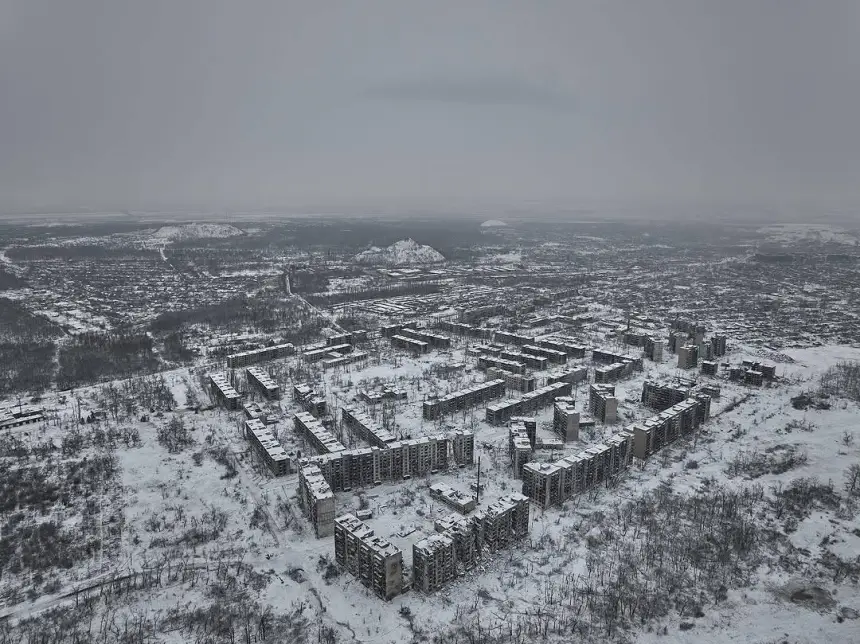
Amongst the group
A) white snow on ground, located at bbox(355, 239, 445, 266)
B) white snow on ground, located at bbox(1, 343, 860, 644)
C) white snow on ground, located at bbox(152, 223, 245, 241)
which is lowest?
white snow on ground, located at bbox(1, 343, 860, 644)

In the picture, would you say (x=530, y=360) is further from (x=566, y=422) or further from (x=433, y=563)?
(x=433, y=563)

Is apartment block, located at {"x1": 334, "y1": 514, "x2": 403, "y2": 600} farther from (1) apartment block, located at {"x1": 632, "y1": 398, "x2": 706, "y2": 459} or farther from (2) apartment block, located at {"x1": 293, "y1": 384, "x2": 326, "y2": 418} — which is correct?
(1) apartment block, located at {"x1": 632, "y1": 398, "x2": 706, "y2": 459}

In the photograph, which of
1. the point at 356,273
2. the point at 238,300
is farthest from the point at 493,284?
the point at 238,300

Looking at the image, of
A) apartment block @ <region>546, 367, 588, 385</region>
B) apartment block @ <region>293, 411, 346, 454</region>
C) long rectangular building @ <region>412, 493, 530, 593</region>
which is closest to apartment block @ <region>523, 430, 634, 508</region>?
long rectangular building @ <region>412, 493, 530, 593</region>

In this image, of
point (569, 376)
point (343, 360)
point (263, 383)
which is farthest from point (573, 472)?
point (343, 360)

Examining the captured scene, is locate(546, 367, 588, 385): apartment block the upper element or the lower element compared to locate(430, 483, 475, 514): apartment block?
upper

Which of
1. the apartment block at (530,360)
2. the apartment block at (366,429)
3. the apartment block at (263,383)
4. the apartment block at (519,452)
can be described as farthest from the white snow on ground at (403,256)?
the apartment block at (519,452)
